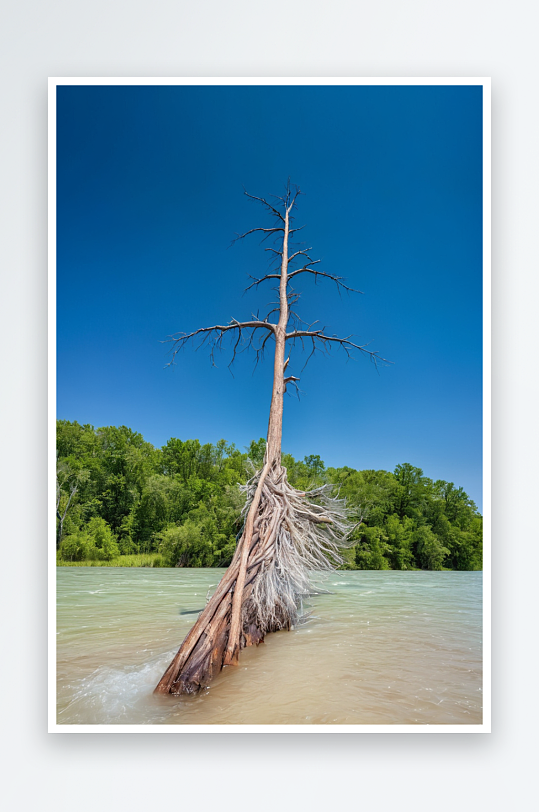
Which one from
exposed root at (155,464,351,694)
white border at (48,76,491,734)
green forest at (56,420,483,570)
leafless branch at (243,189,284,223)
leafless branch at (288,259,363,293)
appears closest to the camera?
white border at (48,76,491,734)

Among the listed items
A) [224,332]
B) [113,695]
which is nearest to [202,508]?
[224,332]

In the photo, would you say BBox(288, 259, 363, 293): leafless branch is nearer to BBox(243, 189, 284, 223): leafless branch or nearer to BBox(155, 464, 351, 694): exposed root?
BBox(243, 189, 284, 223): leafless branch

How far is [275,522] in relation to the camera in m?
4.25

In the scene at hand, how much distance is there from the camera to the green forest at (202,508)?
11930mm

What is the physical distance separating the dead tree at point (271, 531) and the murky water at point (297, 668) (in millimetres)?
197

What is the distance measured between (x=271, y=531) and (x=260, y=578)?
1.30 feet

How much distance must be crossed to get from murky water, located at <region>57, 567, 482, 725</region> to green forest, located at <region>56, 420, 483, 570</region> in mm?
4655

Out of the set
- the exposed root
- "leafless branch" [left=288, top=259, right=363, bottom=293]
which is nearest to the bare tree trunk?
"leafless branch" [left=288, top=259, right=363, bottom=293]

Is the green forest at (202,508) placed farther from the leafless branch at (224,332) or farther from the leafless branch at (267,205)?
the leafless branch at (267,205)

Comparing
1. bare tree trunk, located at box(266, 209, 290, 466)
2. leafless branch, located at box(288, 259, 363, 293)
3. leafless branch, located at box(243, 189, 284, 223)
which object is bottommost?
bare tree trunk, located at box(266, 209, 290, 466)

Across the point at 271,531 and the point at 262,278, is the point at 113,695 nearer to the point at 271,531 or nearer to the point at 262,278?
the point at 271,531

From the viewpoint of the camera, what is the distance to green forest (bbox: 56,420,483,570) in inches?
470
